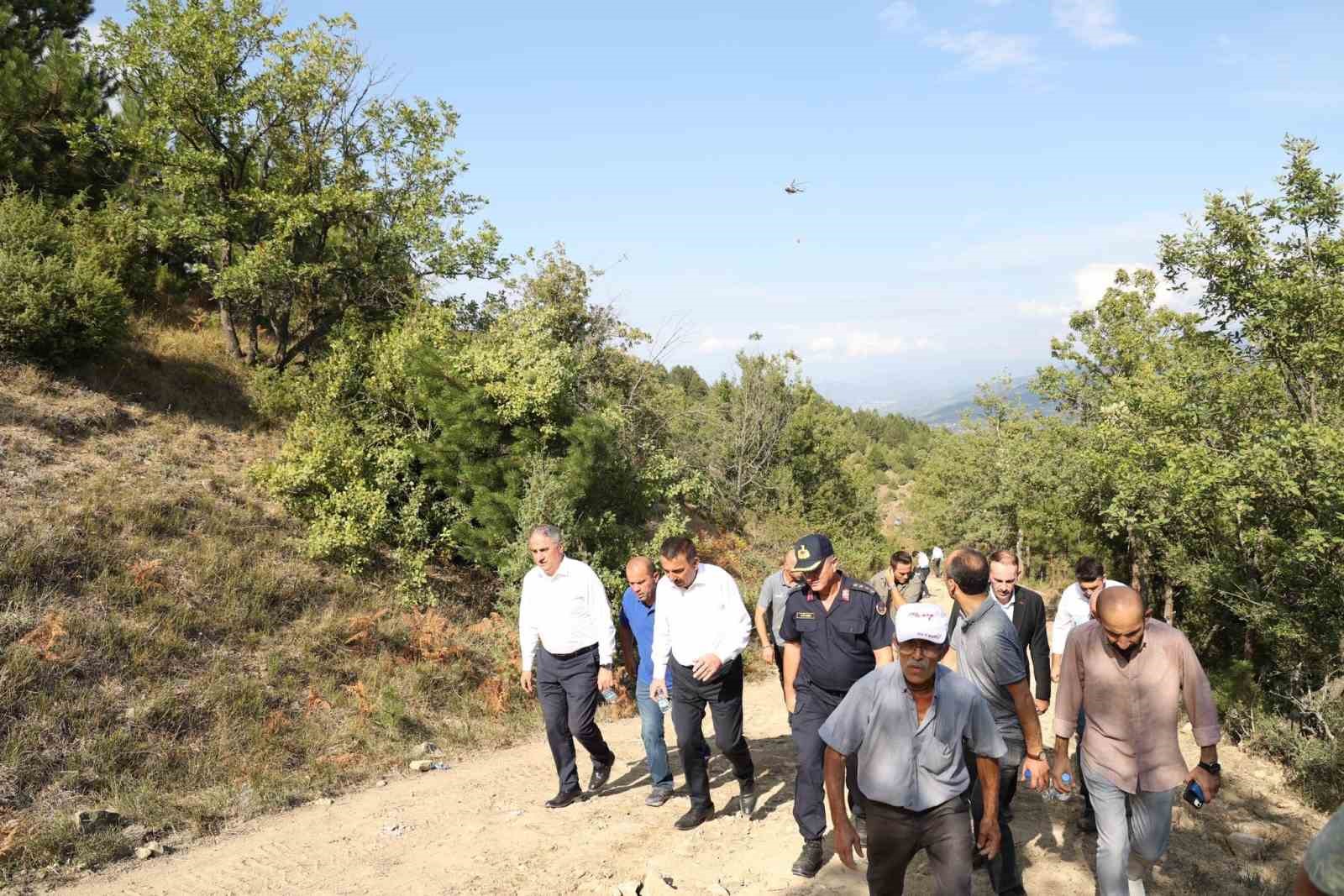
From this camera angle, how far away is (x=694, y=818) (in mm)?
6145

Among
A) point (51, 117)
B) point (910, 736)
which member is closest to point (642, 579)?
point (910, 736)

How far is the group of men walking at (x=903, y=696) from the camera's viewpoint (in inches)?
143

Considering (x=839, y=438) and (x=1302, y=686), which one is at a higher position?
(x=839, y=438)

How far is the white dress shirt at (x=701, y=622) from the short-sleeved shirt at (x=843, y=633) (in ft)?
2.74

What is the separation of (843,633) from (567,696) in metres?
2.56

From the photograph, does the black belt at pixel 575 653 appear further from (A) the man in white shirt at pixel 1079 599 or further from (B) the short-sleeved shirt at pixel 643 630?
(A) the man in white shirt at pixel 1079 599


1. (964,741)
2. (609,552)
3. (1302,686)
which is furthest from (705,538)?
(964,741)

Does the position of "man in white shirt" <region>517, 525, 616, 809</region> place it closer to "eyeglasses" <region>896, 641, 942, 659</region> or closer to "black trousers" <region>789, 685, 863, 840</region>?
"black trousers" <region>789, 685, 863, 840</region>


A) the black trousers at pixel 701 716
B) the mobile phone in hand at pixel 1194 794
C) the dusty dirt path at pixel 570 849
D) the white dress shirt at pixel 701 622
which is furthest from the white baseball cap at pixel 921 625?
the black trousers at pixel 701 716

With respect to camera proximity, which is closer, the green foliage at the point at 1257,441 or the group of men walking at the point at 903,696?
the group of men walking at the point at 903,696

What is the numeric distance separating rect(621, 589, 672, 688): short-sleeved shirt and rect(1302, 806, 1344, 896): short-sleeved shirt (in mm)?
5066

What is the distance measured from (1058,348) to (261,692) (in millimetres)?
24901

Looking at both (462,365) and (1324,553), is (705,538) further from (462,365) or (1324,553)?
(1324,553)

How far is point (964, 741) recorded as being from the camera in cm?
373
